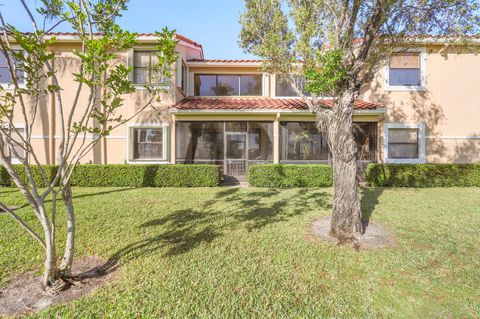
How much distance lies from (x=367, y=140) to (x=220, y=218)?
9829 mm

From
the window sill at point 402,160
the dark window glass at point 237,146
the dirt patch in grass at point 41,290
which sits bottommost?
the dirt patch in grass at point 41,290

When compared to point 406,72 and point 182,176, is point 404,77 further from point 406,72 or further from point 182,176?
point 182,176

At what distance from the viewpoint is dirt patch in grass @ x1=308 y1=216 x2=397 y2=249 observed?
4723 millimetres

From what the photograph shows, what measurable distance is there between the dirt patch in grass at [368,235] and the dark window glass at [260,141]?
6890 millimetres

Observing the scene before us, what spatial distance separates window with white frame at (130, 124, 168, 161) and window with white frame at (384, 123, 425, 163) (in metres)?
11.5

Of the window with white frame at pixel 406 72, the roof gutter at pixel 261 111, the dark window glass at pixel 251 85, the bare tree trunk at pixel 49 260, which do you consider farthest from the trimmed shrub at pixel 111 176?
the window with white frame at pixel 406 72

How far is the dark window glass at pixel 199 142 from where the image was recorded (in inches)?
480

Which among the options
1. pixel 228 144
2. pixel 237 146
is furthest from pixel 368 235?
pixel 228 144

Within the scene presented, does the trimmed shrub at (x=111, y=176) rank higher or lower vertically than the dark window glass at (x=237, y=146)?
lower

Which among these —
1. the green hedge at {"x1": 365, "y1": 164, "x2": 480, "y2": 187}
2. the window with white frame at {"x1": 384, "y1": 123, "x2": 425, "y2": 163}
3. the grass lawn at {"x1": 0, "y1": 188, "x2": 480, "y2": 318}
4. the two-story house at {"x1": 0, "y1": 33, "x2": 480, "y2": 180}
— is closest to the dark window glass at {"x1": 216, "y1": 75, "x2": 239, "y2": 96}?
the two-story house at {"x1": 0, "y1": 33, "x2": 480, "y2": 180}

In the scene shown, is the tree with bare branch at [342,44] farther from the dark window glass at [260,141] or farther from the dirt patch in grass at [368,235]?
the dark window glass at [260,141]

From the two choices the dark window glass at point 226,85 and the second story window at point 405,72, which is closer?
the second story window at point 405,72

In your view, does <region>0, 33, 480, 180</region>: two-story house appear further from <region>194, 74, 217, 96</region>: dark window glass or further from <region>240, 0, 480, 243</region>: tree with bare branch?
<region>240, 0, 480, 243</region>: tree with bare branch

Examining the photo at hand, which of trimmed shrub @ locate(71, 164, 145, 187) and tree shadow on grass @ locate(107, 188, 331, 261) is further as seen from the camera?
trimmed shrub @ locate(71, 164, 145, 187)
